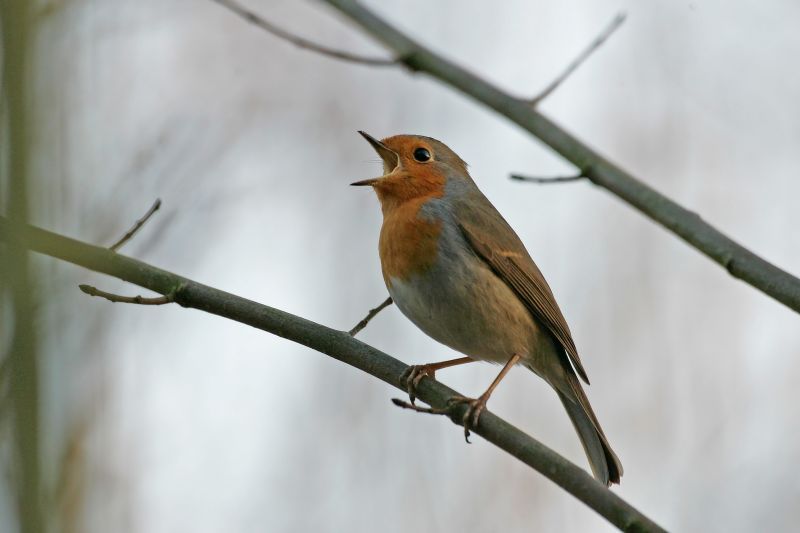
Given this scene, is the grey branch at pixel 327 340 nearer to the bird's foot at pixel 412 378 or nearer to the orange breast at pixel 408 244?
the bird's foot at pixel 412 378

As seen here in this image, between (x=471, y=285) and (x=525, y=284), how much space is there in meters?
0.40

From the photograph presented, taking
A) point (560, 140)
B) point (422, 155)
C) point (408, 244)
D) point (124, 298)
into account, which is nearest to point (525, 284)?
point (408, 244)

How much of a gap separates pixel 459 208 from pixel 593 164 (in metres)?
1.70

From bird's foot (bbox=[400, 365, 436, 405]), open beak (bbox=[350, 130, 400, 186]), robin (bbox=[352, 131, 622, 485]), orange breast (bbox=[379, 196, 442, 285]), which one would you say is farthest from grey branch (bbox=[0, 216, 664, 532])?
open beak (bbox=[350, 130, 400, 186])

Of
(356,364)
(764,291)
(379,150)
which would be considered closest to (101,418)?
(356,364)

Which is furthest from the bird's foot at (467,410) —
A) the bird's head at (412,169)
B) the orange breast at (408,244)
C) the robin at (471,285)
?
the bird's head at (412,169)

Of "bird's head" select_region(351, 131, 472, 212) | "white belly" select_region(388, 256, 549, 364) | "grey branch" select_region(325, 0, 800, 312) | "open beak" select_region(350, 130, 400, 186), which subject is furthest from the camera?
"open beak" select_region(350, 130, 400, 186)

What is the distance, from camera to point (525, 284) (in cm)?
486

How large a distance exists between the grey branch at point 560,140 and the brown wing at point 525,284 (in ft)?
4.78

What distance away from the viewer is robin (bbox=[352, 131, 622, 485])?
454cm

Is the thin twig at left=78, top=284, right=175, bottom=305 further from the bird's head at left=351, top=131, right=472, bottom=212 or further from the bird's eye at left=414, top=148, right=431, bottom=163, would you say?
the bird's eye at left=414, top=148, right=431, bottom=163

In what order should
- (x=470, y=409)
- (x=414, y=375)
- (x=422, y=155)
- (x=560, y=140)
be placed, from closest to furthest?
(x=560, y=140) → (x=470, y=409) → (x=414, y=375) → (x=422, y=155)

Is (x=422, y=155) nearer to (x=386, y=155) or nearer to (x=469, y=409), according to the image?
(x=386, y=155)

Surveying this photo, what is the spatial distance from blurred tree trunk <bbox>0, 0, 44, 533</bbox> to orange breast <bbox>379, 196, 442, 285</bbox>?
270 cm
